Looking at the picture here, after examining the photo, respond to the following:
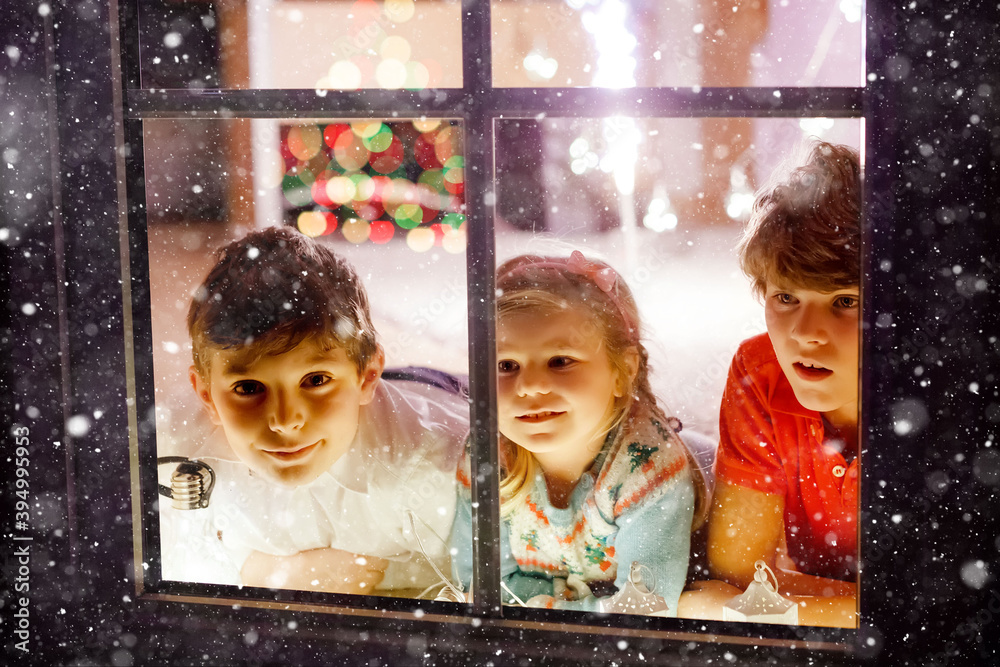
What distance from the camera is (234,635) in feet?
5.04

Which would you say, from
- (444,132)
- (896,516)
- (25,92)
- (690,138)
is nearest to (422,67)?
(444,132)

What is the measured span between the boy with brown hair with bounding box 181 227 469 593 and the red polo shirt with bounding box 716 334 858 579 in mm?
602

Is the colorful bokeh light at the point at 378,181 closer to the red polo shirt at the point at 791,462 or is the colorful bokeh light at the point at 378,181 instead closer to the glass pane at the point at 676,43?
the glass pane at the point at 676,43

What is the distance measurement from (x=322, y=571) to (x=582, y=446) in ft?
2.28

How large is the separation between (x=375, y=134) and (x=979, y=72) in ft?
3.97

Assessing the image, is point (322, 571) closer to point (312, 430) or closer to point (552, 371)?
point (312, 430)

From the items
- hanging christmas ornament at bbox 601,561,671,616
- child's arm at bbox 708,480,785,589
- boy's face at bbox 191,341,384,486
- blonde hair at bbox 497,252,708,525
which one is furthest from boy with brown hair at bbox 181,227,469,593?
child's arm at bbox 708,480,785,589

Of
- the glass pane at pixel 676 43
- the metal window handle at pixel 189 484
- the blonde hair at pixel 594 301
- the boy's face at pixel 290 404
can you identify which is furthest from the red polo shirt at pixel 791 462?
the metal window handle at pixel 189 484

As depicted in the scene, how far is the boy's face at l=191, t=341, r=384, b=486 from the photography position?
153 cm

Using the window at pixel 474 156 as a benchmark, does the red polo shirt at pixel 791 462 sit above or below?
below

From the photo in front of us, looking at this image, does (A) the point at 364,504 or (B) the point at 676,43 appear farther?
(A) the point at 364,504

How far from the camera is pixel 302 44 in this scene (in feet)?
4.85

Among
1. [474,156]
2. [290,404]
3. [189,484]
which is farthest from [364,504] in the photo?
[474,156]

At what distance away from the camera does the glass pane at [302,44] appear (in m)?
1.43
